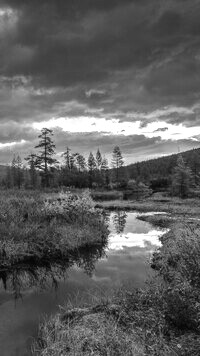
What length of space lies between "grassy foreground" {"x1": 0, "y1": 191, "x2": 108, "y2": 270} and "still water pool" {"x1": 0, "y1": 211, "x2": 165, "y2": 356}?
2.34ft

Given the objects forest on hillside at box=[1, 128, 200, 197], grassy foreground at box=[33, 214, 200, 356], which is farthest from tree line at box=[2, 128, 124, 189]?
grassy foreground at box=[33, 214, 200, 356]

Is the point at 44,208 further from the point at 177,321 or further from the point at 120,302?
the point at 177,321

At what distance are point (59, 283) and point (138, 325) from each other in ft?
17.3

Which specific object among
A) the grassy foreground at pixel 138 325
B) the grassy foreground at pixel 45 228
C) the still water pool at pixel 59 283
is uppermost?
the grassy foreground at pixel 45 228

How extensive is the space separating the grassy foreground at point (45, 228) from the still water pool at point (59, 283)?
71 centimetres

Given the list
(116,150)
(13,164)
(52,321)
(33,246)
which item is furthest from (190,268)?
(13,164)

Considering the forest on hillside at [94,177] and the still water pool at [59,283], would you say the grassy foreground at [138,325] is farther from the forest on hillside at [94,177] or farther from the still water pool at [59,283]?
the forest on hillside at [94,177]

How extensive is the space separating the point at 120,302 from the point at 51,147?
63.6 metres

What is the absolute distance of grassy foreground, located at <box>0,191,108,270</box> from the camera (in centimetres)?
1396

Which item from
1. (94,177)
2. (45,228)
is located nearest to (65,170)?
(94,177)

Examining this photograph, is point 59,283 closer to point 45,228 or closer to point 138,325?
point 45,228

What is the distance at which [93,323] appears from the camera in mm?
7160

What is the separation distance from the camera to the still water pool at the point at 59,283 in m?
8.14

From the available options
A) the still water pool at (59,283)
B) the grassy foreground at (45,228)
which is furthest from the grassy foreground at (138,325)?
the grassy foreground at (45,228)
